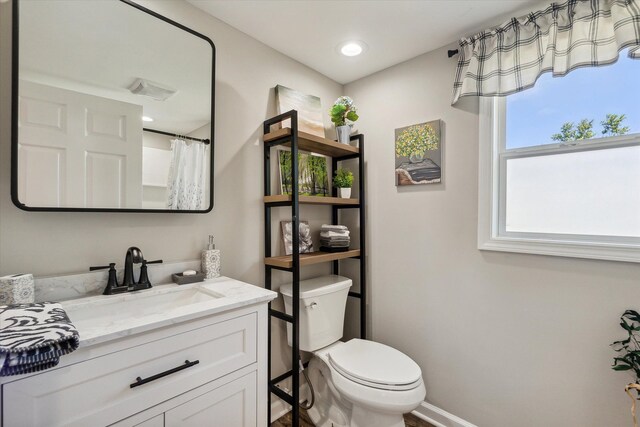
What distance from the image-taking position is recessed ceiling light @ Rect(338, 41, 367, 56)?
1.78 m

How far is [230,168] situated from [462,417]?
200cm

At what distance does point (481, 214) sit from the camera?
1648 millimetres

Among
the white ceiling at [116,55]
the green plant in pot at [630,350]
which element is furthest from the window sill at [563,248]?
the white ceiling at [116,55]

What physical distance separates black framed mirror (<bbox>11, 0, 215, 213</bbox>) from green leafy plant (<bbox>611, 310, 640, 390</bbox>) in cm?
195

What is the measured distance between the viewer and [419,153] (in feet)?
6.24

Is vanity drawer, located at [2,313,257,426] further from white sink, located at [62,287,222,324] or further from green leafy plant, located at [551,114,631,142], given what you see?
green leafy plant, located at [551,114,631,142]

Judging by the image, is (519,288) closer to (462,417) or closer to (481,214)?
(481,214)

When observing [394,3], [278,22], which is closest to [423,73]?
[394,3]

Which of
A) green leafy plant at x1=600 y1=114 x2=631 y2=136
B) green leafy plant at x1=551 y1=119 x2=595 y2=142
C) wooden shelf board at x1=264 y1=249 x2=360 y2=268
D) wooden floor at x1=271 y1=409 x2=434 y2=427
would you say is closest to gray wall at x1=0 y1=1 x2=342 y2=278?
wooden shelf board at x1=264 y1=249 x2=360 y2=268

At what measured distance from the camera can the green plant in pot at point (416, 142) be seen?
1845 millimetres

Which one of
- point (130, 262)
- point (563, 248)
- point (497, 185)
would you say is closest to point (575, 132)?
point (497, 185)

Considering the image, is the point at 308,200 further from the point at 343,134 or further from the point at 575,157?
the point at 575,157

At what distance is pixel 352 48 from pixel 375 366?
6.14 ft

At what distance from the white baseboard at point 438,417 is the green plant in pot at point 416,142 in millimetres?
1577
